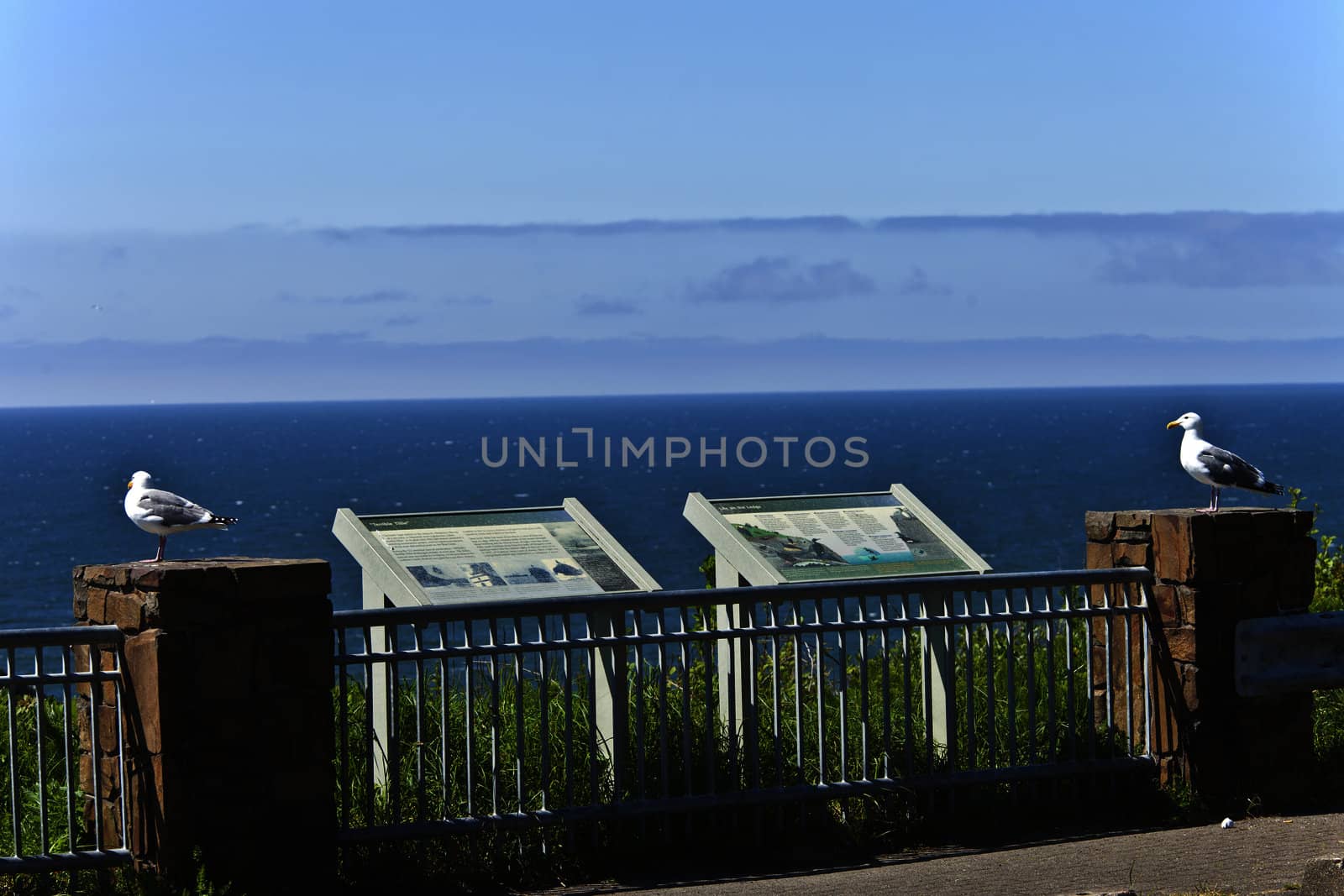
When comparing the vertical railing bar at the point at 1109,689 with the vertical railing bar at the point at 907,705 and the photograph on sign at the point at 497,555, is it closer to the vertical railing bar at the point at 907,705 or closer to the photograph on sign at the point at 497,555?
the vertical railing bar at the point at 907,705

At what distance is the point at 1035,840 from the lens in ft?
27.0

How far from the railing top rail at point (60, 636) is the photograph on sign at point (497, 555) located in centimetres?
156

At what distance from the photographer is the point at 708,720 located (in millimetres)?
7906

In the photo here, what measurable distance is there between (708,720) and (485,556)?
1497 millimetres

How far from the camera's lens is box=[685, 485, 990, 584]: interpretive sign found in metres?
9.04

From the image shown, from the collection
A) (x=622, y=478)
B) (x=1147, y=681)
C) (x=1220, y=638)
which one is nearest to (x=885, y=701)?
(x=1147, y=681)

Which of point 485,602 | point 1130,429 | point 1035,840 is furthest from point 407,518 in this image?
point 1130,429

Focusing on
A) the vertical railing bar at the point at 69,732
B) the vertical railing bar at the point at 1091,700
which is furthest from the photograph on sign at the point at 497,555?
the vertical railing bar at the point at 1091,700

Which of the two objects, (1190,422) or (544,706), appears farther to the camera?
(1190,422)

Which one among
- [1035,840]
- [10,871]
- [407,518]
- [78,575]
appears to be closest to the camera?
[10,871]

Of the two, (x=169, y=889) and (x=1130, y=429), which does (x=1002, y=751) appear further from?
(x=1130, y=429)

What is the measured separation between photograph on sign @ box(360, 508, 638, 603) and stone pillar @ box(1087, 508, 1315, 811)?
8.55 feet

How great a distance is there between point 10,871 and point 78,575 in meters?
1.23

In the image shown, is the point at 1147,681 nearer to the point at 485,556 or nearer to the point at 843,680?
the point at 843,680
